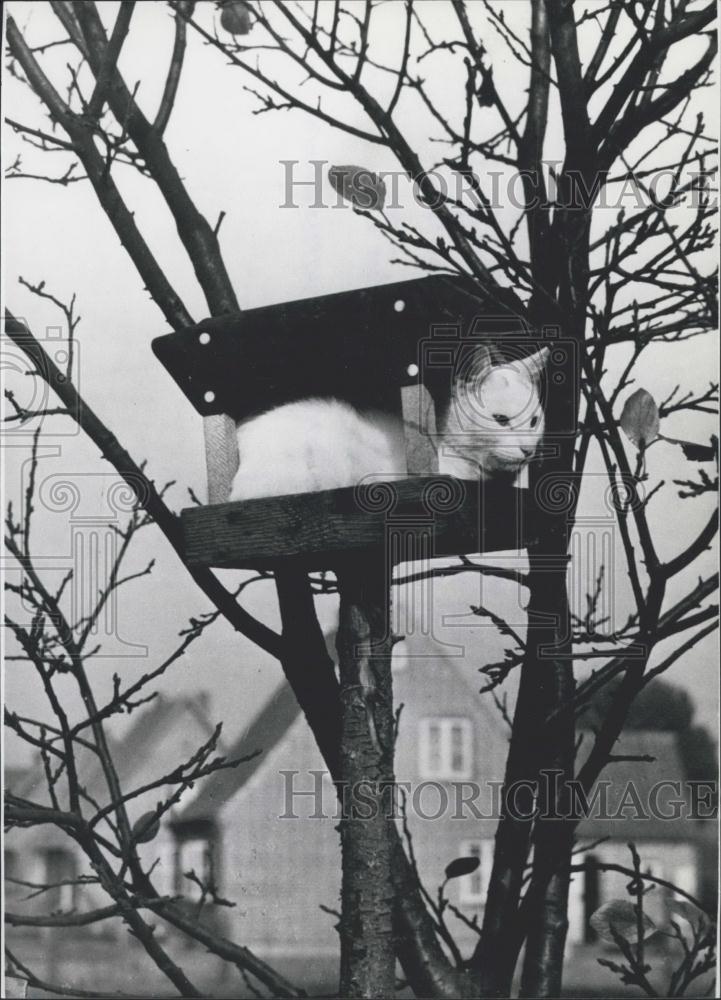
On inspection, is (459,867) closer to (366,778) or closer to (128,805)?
(366,778)

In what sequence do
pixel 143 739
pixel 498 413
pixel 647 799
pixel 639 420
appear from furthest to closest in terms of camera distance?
pixel 143 739 < pixel 647 799 < pixel 498 413 < pixel 639 420

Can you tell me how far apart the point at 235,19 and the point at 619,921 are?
3.94 feet

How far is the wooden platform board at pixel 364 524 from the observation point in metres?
0.95

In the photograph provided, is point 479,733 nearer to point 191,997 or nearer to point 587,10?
point 191,997

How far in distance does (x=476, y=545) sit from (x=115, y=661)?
57cm

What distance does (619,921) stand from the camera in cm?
111

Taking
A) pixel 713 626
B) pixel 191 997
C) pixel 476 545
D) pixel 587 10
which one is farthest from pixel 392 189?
pixel 191 997

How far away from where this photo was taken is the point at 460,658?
123cm

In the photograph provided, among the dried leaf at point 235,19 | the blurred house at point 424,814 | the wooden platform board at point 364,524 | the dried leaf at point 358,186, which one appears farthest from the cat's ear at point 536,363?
the dried leaf at point 235,19

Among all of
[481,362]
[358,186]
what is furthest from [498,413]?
[358,186]

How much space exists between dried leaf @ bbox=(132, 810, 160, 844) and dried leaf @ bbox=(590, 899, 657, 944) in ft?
1.68

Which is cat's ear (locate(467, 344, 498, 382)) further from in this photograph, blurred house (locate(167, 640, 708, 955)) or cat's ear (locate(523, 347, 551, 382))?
blurred house (locate(167, 640, 708, 955))

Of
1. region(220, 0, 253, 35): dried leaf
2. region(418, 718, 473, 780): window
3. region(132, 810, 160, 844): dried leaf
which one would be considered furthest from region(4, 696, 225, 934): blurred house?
region(220, 0, 253, 35): dried leaf

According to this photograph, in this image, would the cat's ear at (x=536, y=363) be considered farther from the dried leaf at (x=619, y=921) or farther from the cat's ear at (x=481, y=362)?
the dried leaf at (x=619, y=921)
